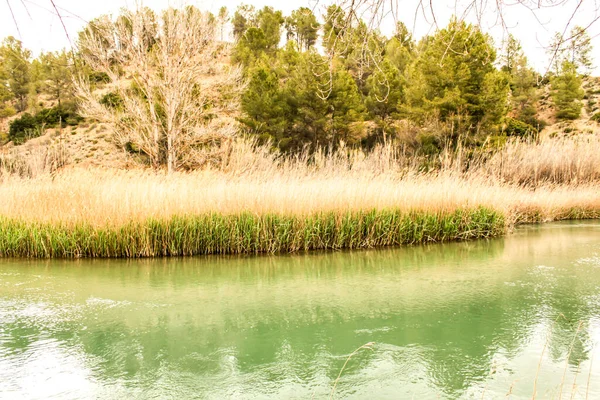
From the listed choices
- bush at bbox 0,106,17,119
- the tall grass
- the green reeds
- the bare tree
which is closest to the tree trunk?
the bare tree

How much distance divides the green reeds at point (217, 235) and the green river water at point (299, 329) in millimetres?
459

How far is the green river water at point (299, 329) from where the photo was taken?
2.80m

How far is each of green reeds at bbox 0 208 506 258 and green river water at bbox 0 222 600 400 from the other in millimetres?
459

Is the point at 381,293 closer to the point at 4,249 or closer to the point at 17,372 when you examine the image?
the point at 17,372

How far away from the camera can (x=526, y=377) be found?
287 centimetres

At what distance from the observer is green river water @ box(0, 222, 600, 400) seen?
2799mm

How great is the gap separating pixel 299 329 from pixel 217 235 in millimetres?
3621

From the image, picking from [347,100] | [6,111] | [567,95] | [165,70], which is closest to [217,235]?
[165,70]

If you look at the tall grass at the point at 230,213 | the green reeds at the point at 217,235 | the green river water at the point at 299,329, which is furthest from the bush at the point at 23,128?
the green river water at the point at 299,329

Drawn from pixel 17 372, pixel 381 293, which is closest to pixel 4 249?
pixel 17 372

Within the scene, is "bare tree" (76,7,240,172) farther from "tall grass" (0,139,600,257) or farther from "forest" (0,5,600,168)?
"tall grass" (0,139,600,257)

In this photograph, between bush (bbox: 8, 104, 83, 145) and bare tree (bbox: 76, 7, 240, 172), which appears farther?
bush (bbox: 8, 104, 83, 145)

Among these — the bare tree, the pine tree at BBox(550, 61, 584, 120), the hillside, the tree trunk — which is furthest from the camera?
the pine tree at BBox(550, 61, 584, 120)

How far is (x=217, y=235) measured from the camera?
7.19 meters
